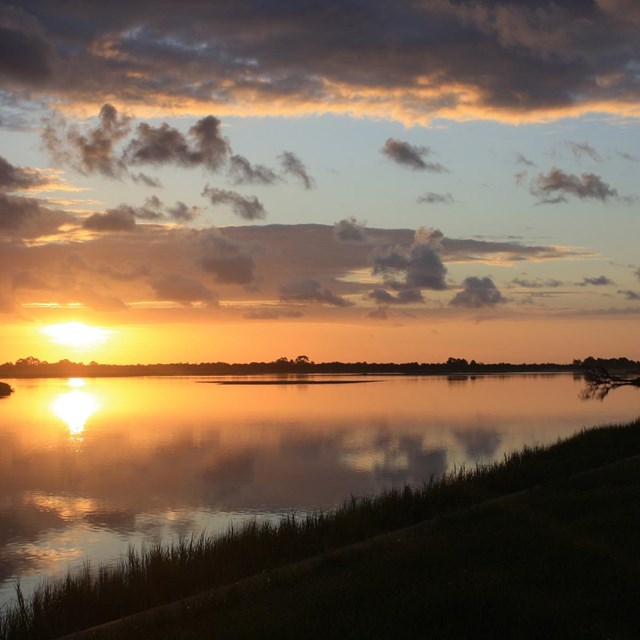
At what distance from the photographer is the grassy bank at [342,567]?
10.6 metres

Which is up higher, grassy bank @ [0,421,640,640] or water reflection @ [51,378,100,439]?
grassy bank @ [0,421,640,640]

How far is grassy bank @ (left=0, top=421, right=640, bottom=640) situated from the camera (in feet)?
34.7

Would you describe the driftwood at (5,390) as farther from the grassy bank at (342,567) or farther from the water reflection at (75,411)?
the grassy bank at (342,567)

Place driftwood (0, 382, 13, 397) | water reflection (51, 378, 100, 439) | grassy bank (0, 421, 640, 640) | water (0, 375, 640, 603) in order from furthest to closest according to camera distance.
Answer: driftwood (0, 382, 13, 397), water reflection (51, 378, 100, 439), water (0, 375, 640, 603), grassy bank (0, 421, 640, 640)

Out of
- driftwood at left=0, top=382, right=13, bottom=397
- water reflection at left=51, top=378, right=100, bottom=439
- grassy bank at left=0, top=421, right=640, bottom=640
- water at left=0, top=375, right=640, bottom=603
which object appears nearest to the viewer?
grassy bank at left=0, top=421, right=640, bottom=640

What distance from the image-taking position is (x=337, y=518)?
18734 millimetres

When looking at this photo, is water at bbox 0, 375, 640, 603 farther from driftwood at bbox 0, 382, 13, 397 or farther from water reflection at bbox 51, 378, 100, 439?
driftwood at bbox 0, 382, 13, 397

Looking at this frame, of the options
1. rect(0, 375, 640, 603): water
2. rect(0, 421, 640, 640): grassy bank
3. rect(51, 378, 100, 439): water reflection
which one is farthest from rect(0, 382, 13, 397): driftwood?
rect(0, 421, 640, 640): grassy bank

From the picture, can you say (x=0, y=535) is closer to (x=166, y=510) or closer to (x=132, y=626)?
(x=166, y=510)

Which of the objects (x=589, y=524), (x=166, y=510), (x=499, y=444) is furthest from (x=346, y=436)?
(x=589, y=524)

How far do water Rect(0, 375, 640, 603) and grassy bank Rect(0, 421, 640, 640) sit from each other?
2884 millimetres

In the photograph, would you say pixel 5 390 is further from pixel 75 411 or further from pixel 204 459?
pixel 204 459

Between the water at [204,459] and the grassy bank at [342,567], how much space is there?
2.88 meters

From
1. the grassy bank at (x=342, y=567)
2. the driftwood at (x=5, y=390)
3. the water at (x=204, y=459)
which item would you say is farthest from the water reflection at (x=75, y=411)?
the grassy bank at (x=342, y=567)
